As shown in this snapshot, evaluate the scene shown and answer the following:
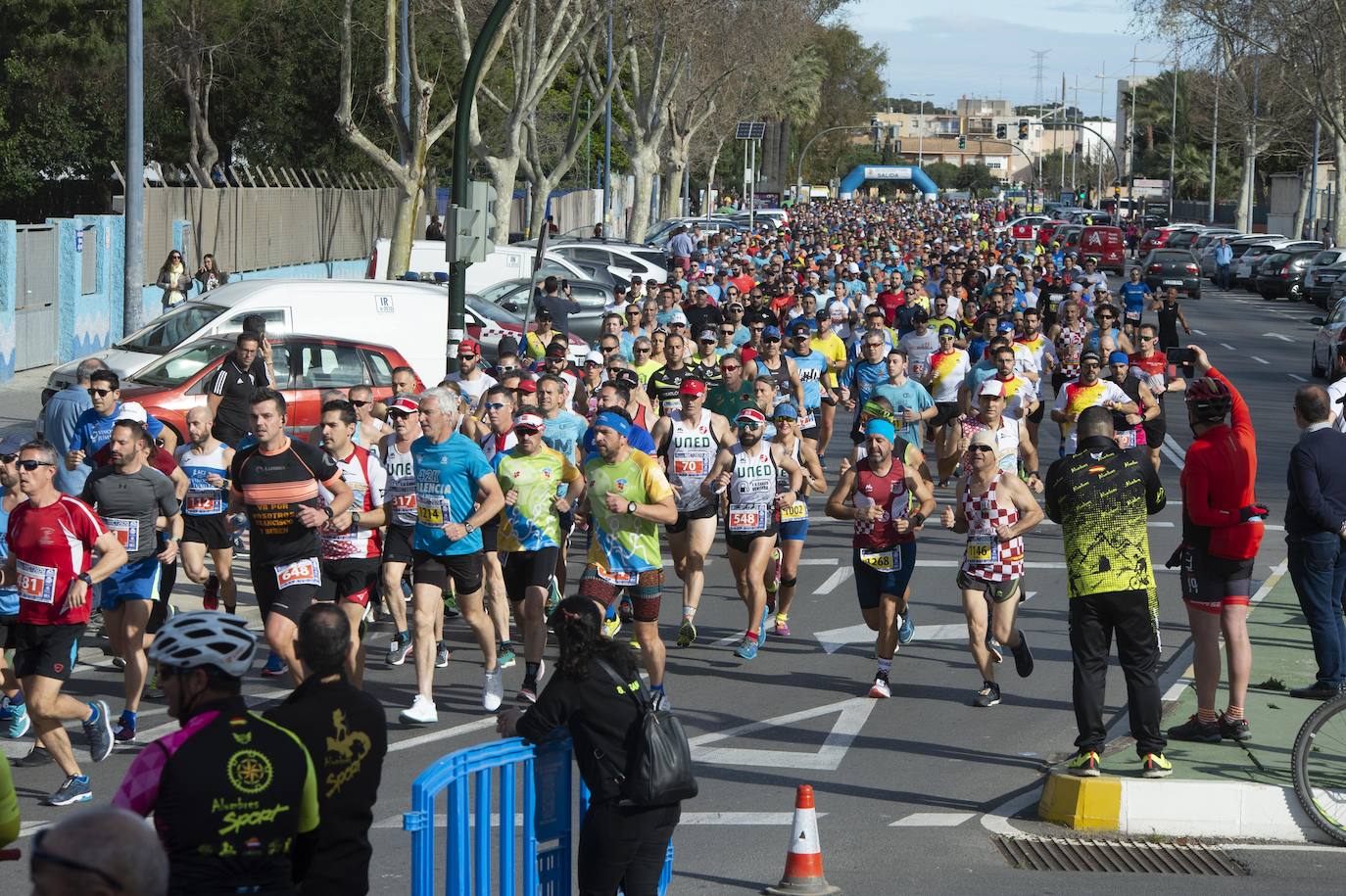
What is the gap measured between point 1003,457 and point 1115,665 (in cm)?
180

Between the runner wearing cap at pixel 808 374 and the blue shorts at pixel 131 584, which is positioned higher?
the runner wearing cap at pixel 808 374

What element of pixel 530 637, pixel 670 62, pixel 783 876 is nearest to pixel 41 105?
pixel 670 62

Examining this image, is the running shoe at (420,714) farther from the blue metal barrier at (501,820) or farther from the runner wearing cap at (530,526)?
the blue metal barrier at (501,820)

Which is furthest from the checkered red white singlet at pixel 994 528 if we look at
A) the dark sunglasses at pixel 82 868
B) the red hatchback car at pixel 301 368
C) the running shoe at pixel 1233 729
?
the red hatchback car at pixel 301 368

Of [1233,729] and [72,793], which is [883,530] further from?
[72,793]

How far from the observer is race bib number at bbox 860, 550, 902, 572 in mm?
10609

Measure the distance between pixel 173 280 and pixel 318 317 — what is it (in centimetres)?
1059

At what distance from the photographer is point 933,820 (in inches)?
330

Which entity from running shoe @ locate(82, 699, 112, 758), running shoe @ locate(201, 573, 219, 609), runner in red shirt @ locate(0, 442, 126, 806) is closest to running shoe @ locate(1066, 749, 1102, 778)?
runner in red shirt @ locate(0, 442, 126, 806)

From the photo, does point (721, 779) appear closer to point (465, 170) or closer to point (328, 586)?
point (328, 586)

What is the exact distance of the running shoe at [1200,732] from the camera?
9328mm

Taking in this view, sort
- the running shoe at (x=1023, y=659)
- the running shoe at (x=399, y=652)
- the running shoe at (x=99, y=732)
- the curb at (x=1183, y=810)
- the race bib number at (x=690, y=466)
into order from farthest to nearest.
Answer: the race bib number at (x=690, y=466) < the running shoe at (x=399, y=652) < the running shoe at (x=1023, y=659) < the running shoe at (x=99, y=732) < the curb at (x=1183, y=810)

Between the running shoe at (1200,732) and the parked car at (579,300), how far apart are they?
17.6m

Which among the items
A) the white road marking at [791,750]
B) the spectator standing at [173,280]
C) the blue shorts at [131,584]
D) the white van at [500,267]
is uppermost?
the white van at [500,267]
